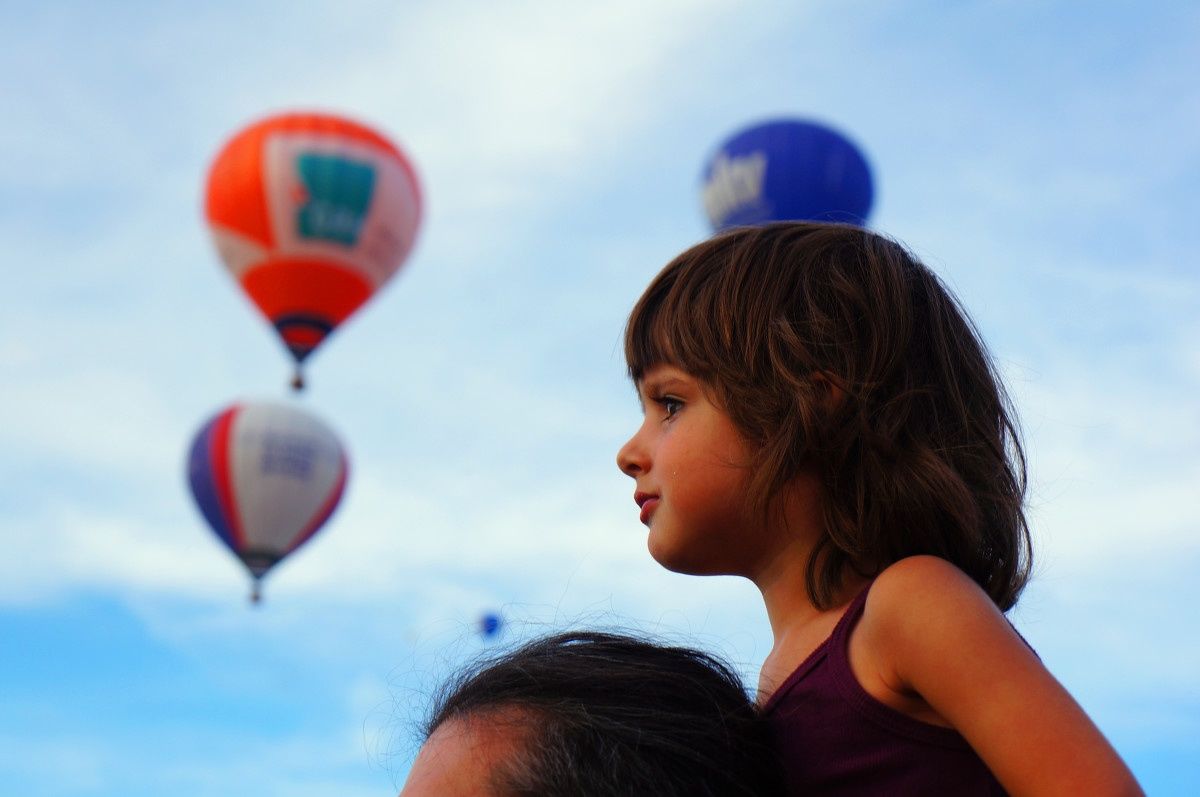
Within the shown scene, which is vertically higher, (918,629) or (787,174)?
(787,174)

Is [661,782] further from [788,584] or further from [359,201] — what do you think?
[359,201]

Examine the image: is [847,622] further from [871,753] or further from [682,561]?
[682,561]

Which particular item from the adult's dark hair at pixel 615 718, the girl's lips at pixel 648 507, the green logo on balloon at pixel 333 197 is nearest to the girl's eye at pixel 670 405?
the girl's lips at pixel 648 507

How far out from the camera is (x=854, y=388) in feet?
6.33

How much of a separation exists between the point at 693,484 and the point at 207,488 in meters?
22.0

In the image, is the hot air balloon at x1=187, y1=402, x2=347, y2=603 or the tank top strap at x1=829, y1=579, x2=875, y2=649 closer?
the tank top strap at x1=829, y1=579, x2=875, y2=649

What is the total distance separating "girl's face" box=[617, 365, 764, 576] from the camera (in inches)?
75.1

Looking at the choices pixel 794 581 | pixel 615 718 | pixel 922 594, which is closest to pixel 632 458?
Answer: pixel 794 581

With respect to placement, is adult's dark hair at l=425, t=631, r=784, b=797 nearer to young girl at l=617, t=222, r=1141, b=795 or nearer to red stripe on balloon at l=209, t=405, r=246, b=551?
young girl at l=617, t=222, r=1141, b=795

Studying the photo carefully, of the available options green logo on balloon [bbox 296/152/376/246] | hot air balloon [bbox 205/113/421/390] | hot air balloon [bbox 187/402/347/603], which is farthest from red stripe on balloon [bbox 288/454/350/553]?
green logo on balloon [bbox 296/152/376/246]

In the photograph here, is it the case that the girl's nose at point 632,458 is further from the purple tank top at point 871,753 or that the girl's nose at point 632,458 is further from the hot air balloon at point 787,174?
the hot air balloon at point 787,174

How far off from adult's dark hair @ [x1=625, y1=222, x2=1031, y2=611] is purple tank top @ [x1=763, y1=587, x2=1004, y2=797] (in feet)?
0.76

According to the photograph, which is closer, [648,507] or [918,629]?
[918,629]

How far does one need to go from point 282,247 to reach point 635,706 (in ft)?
62.4
